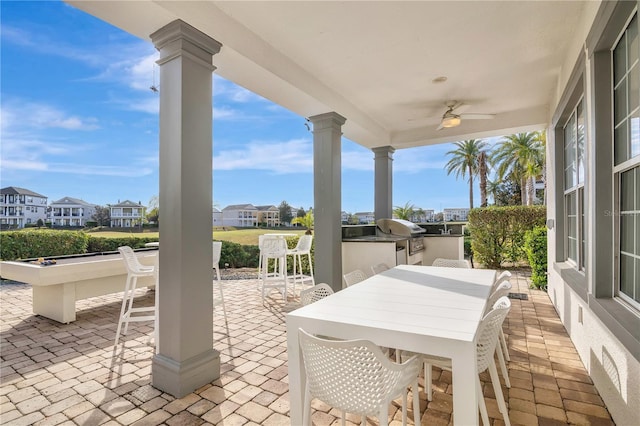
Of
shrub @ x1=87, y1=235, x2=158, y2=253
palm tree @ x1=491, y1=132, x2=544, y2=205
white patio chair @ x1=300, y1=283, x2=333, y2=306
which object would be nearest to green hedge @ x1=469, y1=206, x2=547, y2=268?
white patio chair @ x1=300, y1=283, x2=333, y2=306

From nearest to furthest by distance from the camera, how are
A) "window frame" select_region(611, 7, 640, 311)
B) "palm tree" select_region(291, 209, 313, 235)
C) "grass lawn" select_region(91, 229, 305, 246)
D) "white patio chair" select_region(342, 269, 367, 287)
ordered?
"window frame" select_region(611, 7, 640, 311) < "white patio chair" select_region(342, 269, 367, 287) < "grass lawn" select_region(91, 229, 305, 246) < "palm tree" select_region(291, 209, 313, 235)

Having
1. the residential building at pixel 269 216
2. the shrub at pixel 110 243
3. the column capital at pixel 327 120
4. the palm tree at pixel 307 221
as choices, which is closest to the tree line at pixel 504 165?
the residential building at pixel 269 216

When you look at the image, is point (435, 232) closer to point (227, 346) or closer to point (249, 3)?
point (227, 346)

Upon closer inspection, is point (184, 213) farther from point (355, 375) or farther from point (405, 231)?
point (405, 231)

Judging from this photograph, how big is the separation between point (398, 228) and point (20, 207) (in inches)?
294

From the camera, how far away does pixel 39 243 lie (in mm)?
6957

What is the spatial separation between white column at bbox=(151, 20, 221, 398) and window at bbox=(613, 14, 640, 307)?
2.78 metres

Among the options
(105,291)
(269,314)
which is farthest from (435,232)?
(105,291)

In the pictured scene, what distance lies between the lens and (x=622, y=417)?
1751 millimetres

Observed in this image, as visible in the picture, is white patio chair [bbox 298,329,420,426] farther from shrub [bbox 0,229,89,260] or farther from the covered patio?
shrub [bbox 0,229,89,260]

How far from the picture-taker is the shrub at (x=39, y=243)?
262 inches

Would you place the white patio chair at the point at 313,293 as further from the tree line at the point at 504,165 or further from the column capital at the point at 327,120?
the tree line at the point at 504,165

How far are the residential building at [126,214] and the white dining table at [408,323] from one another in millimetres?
8352

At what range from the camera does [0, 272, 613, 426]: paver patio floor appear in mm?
1976
